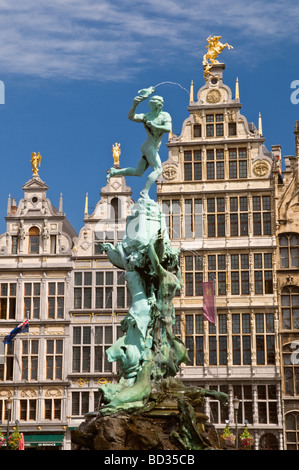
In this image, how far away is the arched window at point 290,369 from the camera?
4625 cm

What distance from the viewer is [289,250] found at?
4791cm

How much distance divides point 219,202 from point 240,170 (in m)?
2.12

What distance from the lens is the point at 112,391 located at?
25094mm

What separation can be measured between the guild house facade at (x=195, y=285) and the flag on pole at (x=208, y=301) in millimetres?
1778

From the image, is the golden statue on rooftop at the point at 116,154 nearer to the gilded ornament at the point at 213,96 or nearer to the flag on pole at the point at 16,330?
the gilded ornament at the point at 213,96

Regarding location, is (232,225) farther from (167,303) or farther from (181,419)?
(181,419)

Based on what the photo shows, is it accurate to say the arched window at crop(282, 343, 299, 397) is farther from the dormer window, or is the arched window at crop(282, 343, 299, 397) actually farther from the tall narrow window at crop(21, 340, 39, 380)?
the tall narrow window at crop(21, 340, 39, 380)

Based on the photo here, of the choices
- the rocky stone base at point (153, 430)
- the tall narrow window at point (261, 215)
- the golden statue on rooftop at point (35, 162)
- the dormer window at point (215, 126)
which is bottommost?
the rocky stone base at point (153, 430)

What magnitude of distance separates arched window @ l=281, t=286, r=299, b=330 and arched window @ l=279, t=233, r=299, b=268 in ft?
4.44

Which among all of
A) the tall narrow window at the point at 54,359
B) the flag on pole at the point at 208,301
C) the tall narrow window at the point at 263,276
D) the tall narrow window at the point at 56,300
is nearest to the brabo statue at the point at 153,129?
the flag on pole at the point at 208,301

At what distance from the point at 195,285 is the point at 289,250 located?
539 centimetres

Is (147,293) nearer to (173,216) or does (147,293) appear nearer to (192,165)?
(173,216)

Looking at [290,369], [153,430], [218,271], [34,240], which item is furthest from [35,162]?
[153,430]
